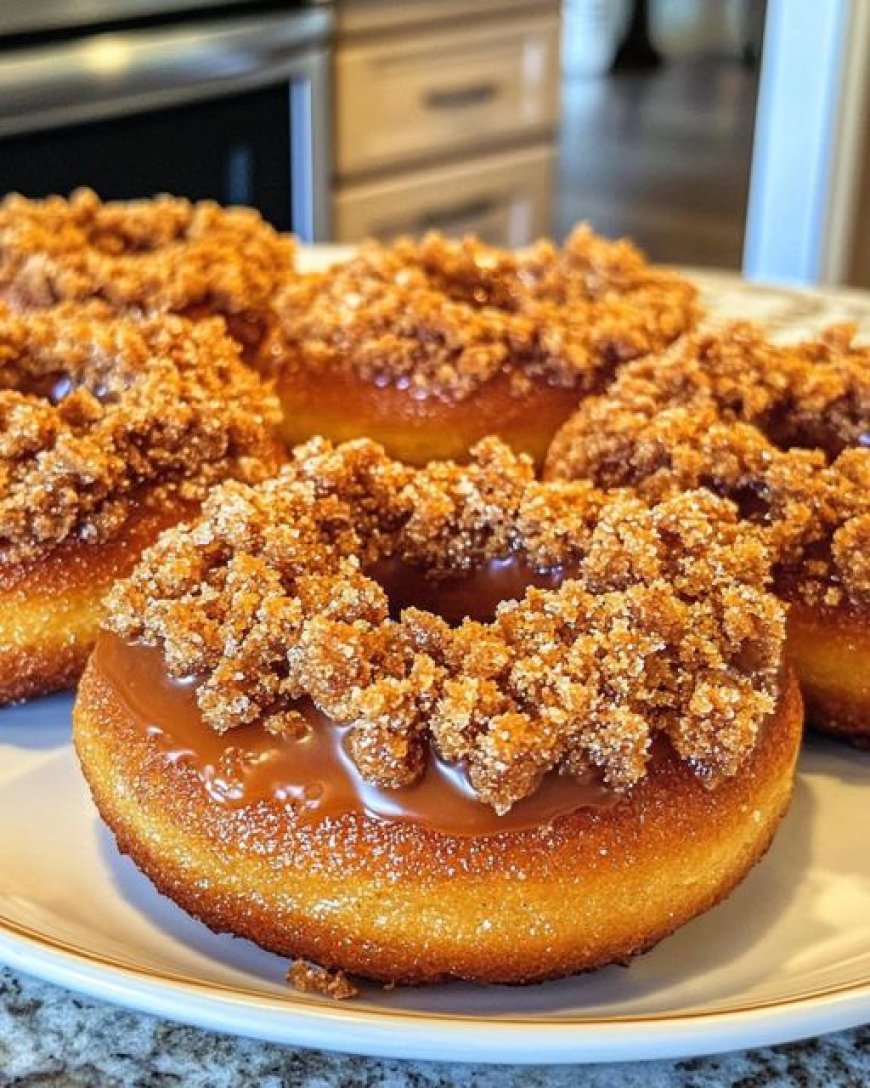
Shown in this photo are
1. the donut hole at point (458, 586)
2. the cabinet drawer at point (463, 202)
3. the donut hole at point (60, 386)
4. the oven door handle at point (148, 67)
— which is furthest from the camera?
the cabinet drawer at point (463, 202)

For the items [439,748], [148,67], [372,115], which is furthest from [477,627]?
[372,115]

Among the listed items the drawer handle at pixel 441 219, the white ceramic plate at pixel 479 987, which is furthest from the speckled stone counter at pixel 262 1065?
the drawer handle at pixel 441 219

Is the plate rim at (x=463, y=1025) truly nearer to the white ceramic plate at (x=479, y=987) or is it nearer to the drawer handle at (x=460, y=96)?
the white ceramic plate at (x=479, y=987)

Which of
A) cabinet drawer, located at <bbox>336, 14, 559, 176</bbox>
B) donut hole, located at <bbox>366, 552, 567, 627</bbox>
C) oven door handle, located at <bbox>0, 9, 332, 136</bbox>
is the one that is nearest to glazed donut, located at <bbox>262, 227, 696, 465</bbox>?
donut hole, located at <bbox>366, 552, 567, 627</bbox>

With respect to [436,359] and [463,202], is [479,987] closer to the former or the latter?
[436,359]

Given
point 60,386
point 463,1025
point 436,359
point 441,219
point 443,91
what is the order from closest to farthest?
point 463,1025 < point 60,386 < point 436,359 < point 443,91 < point 441,219

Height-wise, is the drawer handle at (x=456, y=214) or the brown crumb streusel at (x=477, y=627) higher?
the brown crumb streusel at (x=477, y=627)
